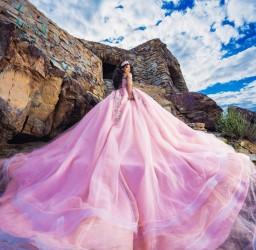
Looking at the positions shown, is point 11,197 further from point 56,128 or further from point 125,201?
point 56,128

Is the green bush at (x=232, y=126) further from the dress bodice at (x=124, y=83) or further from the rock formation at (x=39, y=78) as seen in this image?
the dress bodice at (x=124, y=83)

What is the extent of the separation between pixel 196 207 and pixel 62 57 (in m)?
3.73

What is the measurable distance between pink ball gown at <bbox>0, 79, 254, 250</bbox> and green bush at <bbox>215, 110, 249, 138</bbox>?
329 cm

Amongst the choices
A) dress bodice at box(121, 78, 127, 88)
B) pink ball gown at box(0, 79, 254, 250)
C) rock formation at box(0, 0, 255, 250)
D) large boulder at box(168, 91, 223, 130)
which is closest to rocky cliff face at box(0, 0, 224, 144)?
rock formation at box(0, 0, 255, 250)

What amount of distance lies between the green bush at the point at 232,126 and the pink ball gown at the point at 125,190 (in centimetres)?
329

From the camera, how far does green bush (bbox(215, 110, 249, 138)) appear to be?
5.32 metres

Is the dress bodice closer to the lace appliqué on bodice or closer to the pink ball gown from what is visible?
the lace appliqué on bodice

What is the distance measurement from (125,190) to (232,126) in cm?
474

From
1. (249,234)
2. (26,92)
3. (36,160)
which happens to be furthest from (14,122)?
(249,234)

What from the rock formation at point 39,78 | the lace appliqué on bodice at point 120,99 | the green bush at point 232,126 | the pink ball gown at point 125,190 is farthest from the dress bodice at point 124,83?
the green bush at point 232,126

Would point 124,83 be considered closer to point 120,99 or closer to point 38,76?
point 120,99

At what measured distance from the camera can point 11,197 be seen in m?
1.74

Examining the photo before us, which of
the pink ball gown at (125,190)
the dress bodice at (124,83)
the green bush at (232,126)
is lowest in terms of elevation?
the pink ball gown at (125,190)

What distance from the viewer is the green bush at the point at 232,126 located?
5320 millimetres
